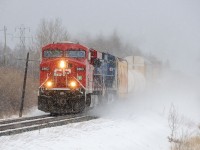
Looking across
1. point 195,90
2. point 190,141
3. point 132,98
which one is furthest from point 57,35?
point 190,141

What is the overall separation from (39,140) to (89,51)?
9.51m

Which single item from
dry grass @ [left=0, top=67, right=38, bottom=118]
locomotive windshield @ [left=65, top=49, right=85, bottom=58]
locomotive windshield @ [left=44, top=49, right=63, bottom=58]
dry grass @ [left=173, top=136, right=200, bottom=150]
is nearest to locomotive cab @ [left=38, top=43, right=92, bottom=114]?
locomotive windshield @ [left=65, top=49, right=85, bottom=58]

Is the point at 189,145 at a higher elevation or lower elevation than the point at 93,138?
lower

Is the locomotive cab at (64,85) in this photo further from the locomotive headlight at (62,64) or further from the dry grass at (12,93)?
the dry grass at (12,93)

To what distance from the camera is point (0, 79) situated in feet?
94.1

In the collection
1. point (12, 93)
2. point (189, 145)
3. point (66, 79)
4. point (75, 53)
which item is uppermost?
point (75, 53)

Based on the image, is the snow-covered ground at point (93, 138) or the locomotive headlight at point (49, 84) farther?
the locomotive headlight at point (49, 84)

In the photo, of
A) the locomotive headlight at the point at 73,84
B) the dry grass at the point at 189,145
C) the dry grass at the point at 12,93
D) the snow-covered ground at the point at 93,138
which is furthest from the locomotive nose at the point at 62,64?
the dry grass at the point at 12,93

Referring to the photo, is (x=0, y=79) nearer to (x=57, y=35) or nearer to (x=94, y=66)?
(x=94, y=66)

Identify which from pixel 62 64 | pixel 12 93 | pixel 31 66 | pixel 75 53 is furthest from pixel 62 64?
pixel 31 66

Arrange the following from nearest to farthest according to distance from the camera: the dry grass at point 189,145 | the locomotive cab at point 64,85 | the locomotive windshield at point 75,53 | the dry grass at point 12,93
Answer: the dry grass at point 189,145 < the locomotive cab at point 64,85 < the locomotive windshield at point 75,53 < the dry grass at point 12,93

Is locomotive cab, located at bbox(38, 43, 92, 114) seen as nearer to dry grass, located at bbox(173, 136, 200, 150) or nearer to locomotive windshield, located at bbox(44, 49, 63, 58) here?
locomotive windshield, located at bbox(44, 49, 63, 58)

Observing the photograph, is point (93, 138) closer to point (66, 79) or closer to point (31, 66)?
point (66, 79)

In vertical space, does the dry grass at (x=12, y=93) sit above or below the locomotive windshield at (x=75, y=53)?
below
